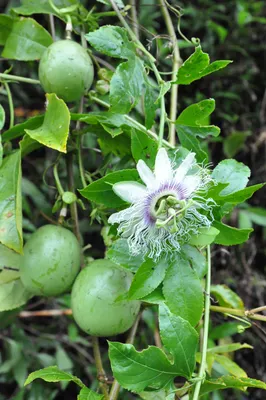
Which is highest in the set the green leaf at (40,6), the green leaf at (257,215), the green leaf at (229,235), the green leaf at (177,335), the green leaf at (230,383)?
the green leaf at (40,6)

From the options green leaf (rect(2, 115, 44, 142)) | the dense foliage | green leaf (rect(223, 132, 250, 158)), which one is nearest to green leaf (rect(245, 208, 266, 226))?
green leaf (rect(223, 132, 250, 158))

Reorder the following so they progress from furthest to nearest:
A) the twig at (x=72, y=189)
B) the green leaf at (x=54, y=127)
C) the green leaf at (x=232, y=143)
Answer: the green leaf at (x=232, y=143) → the twig at (x=72, y=189) → the green leaf at (x=54, y=127)

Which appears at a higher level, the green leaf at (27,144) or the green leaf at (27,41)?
the green leaf at (27,41)

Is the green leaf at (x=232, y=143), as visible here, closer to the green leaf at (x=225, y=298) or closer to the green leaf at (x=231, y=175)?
the green leaf at (x=225, y=298)

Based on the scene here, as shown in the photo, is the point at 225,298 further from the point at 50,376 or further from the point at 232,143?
the point at 232,143

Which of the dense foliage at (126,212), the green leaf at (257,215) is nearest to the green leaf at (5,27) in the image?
the dense foliage at (126,212)

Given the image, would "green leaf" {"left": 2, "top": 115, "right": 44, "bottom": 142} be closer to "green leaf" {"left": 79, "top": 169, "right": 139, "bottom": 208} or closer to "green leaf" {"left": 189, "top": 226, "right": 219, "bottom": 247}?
"green leaf" {"left": 79, "top": 169, "right": 139, "bottom": 208}

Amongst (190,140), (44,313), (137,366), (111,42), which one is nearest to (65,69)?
(111,42)
